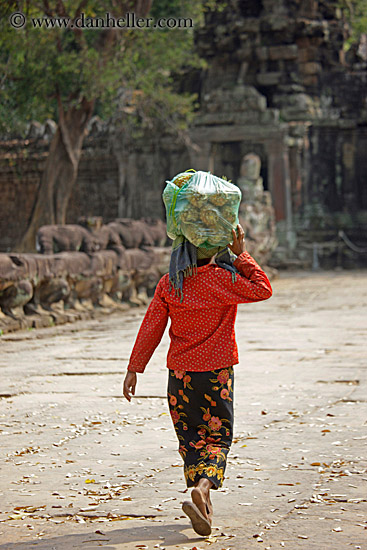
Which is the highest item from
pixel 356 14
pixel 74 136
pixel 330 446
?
pixel 356 14

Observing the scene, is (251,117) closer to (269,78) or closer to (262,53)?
(269,78)

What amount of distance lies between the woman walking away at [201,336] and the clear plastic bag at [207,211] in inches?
2.3

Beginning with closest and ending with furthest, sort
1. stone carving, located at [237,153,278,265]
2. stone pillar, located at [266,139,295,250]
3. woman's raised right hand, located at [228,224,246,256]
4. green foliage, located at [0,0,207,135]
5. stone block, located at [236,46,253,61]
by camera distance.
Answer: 1. woman's raised right hand, located at [228,224,246,256]
2. green foliage, located at [0,0,207,135]
3. stone carving, located at [237,153,278,265]
4. stone pillar, located at [266,139,295,250]
5. stone block, located at [236,46,253,61]

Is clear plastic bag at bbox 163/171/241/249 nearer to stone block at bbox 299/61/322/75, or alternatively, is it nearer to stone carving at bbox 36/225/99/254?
stone carving at bbox 36/225/99/254

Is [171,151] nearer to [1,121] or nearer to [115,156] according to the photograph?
[115,156]

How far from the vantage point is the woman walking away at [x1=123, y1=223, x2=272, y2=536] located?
11.9 feet

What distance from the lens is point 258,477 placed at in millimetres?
4082

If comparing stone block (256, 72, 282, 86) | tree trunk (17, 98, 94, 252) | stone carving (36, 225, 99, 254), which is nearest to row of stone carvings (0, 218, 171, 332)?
stone carving (36, 225, 99, 254)

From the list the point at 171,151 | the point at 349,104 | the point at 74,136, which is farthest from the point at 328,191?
the point at 74,136

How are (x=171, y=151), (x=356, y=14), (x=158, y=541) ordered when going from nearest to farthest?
(x=158, y=541) < (x=171, y=151) < (x=356, y=14)

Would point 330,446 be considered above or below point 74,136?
below

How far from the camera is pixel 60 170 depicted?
16016 millimetres

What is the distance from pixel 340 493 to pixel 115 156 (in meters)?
21.8

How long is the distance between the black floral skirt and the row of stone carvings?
20.9ft
